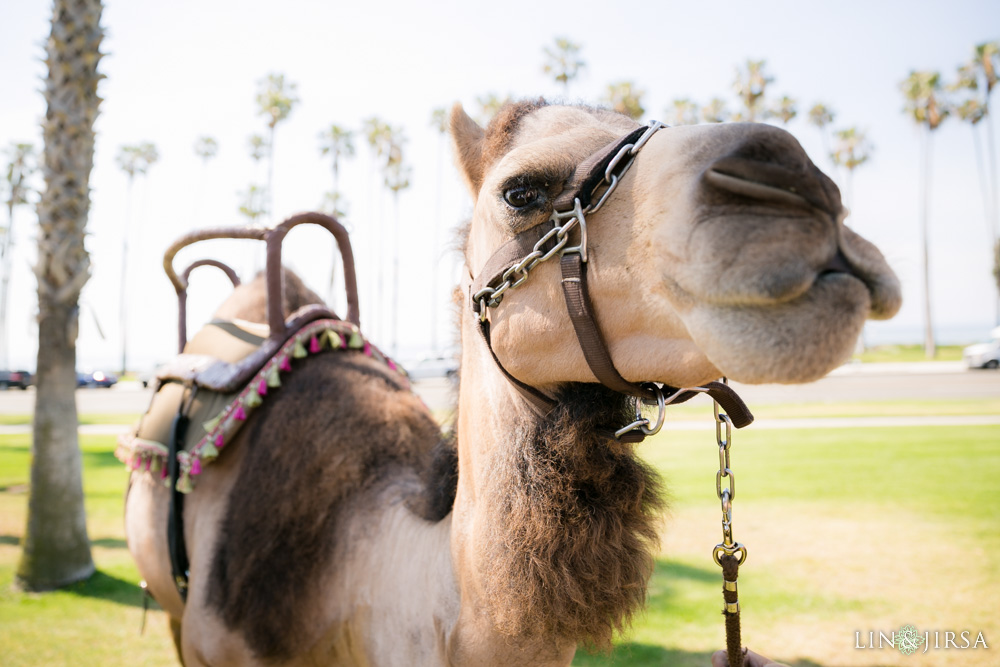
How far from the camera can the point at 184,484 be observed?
2.74 m

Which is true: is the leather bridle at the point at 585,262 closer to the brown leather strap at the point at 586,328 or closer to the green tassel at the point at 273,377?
the brown leather strap at the point at 586,328

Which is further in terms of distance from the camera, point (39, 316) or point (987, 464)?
point (987, 464)

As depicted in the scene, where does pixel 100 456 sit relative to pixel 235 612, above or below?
below

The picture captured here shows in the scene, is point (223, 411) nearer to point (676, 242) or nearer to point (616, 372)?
point (616, 372)

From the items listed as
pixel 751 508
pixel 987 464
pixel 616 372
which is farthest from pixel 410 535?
pixel 987 464

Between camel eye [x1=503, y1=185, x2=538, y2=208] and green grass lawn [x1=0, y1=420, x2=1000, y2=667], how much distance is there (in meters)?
0.95

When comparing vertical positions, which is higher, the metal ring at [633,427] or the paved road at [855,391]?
the metal ring at [633,427]

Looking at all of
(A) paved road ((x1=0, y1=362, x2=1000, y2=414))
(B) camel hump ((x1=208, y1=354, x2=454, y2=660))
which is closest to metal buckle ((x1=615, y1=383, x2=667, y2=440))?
(B) camel hump ((x1=208, y1=354, x2=454, y2=660))

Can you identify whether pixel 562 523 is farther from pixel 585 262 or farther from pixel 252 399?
pixel 252 399

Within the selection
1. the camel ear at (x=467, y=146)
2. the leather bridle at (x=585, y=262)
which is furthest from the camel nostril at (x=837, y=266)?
the camel ear at (x=467, y=146)

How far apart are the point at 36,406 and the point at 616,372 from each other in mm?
6229

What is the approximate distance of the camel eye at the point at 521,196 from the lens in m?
1.62

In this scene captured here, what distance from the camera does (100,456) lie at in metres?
11.3

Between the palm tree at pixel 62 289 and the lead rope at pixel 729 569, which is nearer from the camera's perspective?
the lead rope at pixel 729 569
